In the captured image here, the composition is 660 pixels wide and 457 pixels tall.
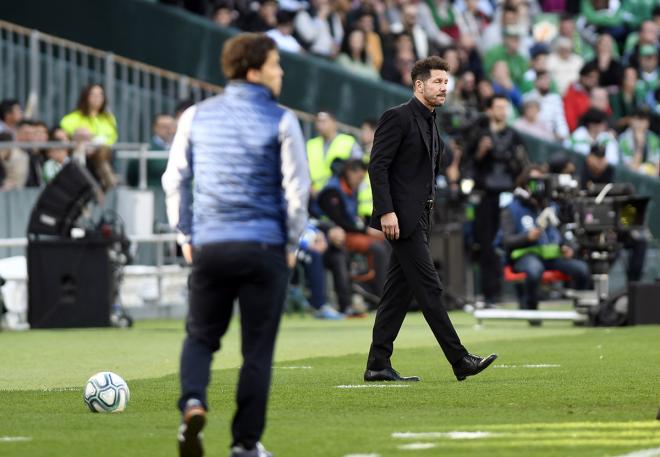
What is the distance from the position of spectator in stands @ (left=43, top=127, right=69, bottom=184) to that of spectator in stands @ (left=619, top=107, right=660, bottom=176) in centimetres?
1124

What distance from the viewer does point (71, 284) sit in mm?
21000

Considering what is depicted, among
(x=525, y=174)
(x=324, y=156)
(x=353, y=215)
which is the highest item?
(x=324, y=156)

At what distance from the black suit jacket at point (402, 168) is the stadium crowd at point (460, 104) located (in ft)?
31.1

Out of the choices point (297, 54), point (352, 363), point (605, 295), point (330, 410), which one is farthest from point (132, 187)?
point (330, 410)

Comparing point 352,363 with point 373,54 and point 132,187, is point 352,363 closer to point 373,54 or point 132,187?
point 132,187

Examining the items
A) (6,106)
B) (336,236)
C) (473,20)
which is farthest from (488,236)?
(473,20)

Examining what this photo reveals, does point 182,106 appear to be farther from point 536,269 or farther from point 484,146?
point 536,269

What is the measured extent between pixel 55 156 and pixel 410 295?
9.94 m

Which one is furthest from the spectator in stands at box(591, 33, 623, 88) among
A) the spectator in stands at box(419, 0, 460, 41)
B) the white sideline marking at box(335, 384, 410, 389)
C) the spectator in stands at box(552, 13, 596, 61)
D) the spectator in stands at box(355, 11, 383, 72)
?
the white sideline marking at box(335, 384, 410, 389)

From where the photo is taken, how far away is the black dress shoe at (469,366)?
12438 mm

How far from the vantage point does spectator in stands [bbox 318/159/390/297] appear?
23422 mm

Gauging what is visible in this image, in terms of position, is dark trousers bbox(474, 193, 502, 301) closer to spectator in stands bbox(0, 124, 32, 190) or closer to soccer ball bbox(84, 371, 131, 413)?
spectator in stands bbox(0, 124, 32, 190)

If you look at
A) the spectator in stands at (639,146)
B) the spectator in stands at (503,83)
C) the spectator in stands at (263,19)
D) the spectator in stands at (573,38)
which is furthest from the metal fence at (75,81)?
the spectator in stands at (573,38)

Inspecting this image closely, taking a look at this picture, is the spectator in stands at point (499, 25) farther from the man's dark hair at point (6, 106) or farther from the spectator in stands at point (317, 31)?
the man's dark hair at point (6, 106)
